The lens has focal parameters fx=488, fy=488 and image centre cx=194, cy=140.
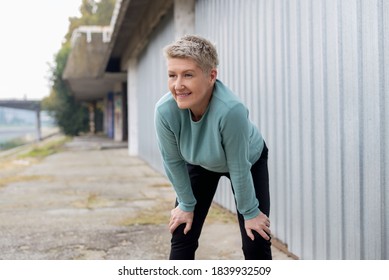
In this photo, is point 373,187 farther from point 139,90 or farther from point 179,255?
point 139,90

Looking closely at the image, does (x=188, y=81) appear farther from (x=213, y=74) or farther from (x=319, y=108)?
(x=319, y=108)

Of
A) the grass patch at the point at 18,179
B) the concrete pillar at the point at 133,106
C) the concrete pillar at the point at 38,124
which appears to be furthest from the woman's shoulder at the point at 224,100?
the concrete pillar at the point at 38,124

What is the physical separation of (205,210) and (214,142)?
1.58ft

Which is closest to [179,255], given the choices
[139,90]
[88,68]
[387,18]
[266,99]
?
[387,18]

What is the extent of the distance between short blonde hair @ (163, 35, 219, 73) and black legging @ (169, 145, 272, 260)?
0.61 metres

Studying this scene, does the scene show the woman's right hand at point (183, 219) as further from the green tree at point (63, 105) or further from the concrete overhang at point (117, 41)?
the green tree at point (63, 105)

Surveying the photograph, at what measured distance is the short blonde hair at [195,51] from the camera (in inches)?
73.2

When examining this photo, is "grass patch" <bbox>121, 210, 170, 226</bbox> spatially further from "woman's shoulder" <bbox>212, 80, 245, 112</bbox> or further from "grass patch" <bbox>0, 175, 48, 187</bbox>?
"grass patch" <bbox>0, 175, 48, 187</bbox>

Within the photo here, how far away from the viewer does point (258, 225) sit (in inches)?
85.0

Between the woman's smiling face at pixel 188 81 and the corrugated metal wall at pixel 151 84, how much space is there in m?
6.38

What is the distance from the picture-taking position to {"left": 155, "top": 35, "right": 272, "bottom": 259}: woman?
192 cm

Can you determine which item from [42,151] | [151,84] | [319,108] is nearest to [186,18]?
[151,84]

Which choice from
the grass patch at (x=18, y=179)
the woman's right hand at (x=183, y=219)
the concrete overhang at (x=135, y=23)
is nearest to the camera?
the woman's right hand at (x=183, y=219)
